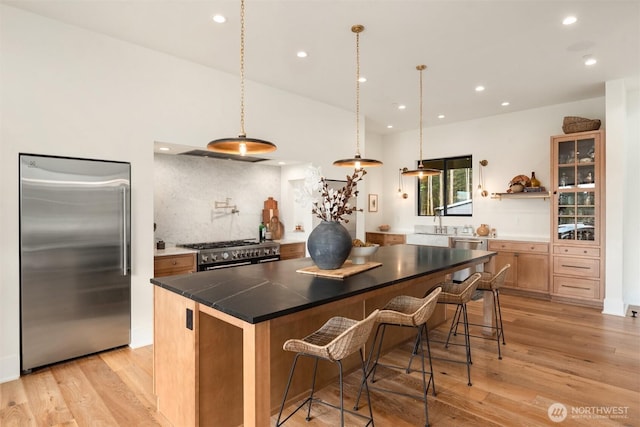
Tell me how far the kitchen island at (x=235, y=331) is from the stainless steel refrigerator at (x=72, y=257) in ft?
4.66

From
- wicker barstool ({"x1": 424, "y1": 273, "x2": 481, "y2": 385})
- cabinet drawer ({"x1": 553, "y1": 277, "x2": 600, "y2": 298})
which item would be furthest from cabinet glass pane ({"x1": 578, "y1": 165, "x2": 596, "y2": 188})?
wicker barstool ({"x1": 424, "y1": 273, "x2": 481, "y2": 385})

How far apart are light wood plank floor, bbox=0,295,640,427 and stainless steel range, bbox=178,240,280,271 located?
1.06m

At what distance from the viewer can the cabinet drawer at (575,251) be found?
4.78m

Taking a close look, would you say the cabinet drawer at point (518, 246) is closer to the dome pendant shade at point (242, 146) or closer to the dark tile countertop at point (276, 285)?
the dark tile countertop at point (276, 285)

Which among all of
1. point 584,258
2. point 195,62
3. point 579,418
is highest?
point 195,62

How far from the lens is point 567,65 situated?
4.02 m

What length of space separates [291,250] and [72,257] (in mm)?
2683

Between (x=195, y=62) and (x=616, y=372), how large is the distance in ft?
16.4

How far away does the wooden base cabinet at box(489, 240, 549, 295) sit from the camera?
17.1ft

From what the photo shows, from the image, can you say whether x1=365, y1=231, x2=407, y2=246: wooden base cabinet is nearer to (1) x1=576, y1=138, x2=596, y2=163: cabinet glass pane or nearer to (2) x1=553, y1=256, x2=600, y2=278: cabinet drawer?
(2) x1=553, y1=256, x2=600, y2=278: cabinet drawer

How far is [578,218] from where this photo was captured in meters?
4.96

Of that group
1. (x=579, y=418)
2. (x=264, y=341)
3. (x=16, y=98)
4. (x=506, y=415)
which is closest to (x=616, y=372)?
(x=579, y=418)

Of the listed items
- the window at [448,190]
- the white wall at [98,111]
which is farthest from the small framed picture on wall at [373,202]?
the white wall at [98,111]

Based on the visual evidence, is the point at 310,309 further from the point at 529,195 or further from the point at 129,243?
the point at 529,195
